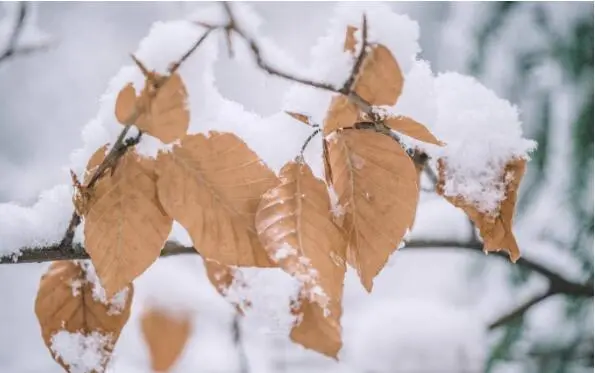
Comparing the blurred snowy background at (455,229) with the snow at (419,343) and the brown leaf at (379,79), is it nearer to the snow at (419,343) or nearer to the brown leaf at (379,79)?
the snow at (419,343)

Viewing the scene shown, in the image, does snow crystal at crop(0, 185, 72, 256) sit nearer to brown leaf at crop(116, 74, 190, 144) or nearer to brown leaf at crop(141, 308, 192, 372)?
→ brown leaf at crop(116, 74, 190, 144)

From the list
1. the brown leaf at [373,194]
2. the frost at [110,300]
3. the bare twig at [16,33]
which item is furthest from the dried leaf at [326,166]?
the bare twig at [16,33]

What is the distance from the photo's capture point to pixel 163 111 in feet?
0.75

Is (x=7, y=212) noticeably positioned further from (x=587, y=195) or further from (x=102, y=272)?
(x=587, y=195)

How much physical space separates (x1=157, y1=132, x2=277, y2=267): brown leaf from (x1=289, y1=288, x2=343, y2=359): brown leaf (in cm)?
8

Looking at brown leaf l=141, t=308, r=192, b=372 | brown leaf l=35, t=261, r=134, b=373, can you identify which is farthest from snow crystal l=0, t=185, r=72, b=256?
brown leaf l=141, t=308, r=192, b=372

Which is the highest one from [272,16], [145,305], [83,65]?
[272,16]

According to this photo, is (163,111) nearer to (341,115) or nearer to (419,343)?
(341,115)

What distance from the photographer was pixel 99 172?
0.78ft

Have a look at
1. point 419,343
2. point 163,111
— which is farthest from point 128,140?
point 419,343

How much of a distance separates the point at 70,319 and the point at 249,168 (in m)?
0.13

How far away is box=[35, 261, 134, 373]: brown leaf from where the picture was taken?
294 mm

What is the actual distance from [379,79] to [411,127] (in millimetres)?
21

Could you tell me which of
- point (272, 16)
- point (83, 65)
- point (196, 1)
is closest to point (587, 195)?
point (196, 1)
